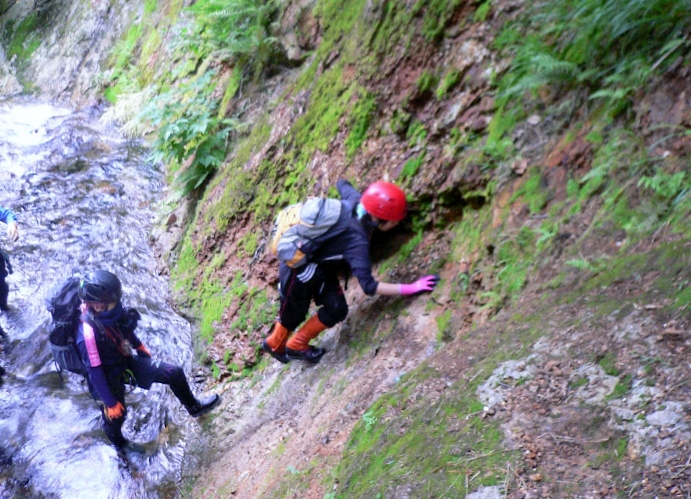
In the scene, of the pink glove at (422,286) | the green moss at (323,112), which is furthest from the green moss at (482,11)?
the pink glove at (422,286)

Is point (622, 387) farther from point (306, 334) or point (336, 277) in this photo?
point (306, 334)

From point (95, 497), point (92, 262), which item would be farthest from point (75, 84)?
point (95, 497)

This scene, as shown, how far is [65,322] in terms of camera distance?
4871mm

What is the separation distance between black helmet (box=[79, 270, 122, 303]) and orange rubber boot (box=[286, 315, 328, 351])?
1.75 m

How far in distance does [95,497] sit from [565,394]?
4.99 m

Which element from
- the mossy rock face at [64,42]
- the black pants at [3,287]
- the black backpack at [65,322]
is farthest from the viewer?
the mossy rock face at [64,42]

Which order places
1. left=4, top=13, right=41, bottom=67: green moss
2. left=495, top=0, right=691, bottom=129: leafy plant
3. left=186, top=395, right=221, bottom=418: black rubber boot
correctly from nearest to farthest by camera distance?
left=495, top=0, right=691, bottom=129: leafy plant < left=186, top=395, right=221, bottom=418: black rubber boot < left=4, top=13, right=41, bottom=67: green moss

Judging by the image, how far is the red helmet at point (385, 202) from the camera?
14.9 feet

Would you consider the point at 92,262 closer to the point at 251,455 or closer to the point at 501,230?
the point at 251,455

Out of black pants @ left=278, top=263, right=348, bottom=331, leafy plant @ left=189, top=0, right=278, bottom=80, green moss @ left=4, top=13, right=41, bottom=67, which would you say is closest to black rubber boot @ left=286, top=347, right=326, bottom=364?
black pants @ left=278, top=263, right=348, bottom=331

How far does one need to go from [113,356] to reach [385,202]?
3.04m

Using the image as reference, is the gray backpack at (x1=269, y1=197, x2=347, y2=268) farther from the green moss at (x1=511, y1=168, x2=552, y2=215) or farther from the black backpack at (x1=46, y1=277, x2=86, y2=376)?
the black backpack at (x1=46, y1=277, x2=86, y2=376)

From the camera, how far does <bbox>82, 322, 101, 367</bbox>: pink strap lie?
4742 millimetres

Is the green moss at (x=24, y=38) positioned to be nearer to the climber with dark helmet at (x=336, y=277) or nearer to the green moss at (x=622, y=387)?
the climber with dark helmet at (x=336, y=277)
